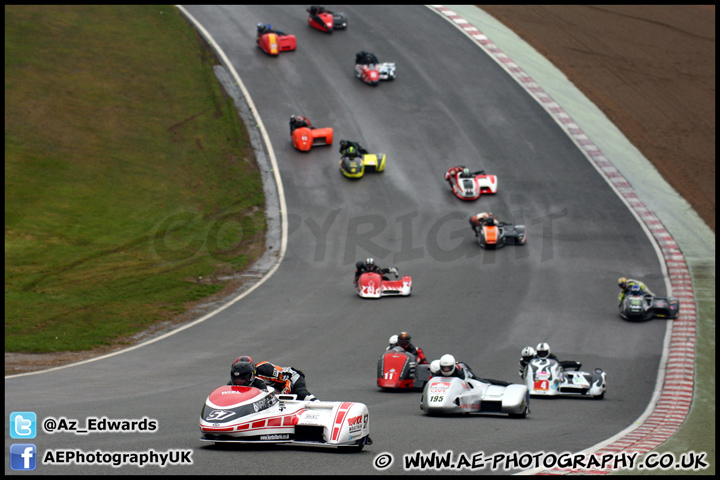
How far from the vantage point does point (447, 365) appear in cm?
1605

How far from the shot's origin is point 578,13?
58688 millimetres

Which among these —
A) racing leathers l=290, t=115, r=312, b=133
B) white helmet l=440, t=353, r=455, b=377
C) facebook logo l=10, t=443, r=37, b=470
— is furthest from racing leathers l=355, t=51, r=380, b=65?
facebook logo l=10, t=443, r=37, b=470

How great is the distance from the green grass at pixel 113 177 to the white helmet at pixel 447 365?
1245cm

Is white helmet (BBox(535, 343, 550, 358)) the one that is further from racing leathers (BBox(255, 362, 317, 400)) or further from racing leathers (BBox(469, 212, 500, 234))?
racing leathers (BBox(469, 212, 500, 234))

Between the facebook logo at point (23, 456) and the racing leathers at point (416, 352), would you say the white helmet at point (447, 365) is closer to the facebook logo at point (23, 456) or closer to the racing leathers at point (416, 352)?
the racing leathers at point (416, 352)

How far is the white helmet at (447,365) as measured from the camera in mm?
16031

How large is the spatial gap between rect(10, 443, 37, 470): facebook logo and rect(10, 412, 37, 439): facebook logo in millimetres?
1197

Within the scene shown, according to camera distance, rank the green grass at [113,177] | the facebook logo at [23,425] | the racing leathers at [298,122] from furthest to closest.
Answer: the racing leathers at [298,122], the green grass at [113,177], the facebook logo at [23,425]

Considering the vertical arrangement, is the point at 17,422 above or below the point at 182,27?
below

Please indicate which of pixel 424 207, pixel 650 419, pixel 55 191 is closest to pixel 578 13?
pixel 424 207

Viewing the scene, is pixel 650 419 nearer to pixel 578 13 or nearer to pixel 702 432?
pixel 702 432

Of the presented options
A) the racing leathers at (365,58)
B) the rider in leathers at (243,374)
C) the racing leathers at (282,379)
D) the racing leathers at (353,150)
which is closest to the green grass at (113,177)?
the racing leathers at (353,150)

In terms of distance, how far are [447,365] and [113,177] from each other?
91.0 feet

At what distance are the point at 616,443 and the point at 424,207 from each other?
84.9ft
